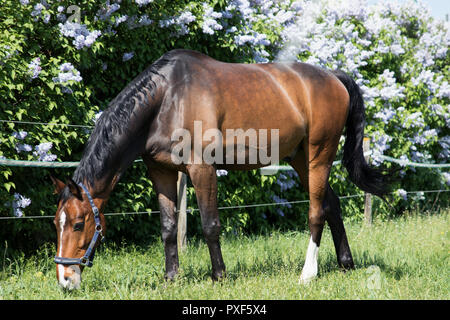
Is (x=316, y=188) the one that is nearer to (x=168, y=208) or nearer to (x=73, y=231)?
(x=168, y=208)

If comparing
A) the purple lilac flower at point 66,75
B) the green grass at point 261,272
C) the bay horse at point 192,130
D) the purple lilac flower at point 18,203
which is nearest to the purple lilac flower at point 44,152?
the purple lilac flower at point 18,203

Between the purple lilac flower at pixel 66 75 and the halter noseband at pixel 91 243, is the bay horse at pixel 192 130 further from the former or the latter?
the purple lilac flower at pixel 66 75

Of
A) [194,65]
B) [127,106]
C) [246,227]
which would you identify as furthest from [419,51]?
[127,106]

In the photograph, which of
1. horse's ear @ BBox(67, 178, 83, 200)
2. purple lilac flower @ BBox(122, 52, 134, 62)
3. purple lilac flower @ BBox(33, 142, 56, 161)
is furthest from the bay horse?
purple lilac flower @ BBox(122, 52, 134, 62)

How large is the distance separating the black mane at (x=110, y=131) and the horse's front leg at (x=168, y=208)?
1.79ft

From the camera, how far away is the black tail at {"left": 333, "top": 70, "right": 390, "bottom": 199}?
524 centimetres

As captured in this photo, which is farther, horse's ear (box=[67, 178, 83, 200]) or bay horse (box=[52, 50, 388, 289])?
bay horse (box=[52, 50, 388, 289])

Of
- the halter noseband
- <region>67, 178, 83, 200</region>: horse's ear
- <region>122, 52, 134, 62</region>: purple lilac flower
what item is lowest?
the halter noseband

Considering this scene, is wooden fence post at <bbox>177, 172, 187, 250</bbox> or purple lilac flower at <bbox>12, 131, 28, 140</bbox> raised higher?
purple lilac flower at <bbox>12, 131, 28, 140</bbox>

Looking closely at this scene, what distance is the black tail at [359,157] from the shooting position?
5.24 m

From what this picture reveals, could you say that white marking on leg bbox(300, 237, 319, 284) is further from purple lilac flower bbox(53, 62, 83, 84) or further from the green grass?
purple lilac flower bbox(53, 62, 83, 84)

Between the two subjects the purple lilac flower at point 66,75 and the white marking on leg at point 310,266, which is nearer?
the white marking on leg at point 310,266

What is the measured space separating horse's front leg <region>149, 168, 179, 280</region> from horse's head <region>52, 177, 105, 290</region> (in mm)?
670

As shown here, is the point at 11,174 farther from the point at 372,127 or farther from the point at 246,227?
the point at 372,127
